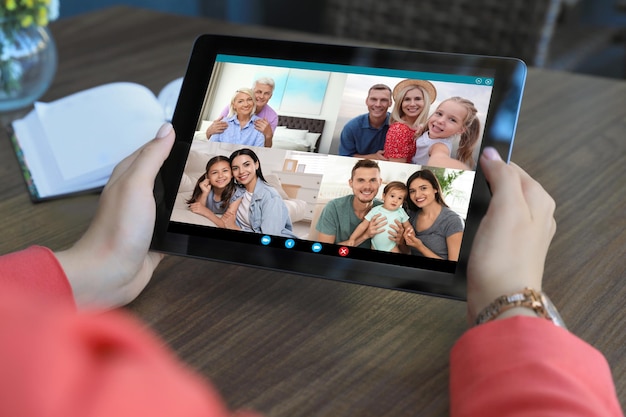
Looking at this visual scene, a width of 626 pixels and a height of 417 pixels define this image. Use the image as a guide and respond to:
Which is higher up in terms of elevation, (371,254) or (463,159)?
(463,159)

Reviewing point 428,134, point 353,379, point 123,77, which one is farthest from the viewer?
point 123,77

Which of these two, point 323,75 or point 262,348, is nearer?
point 262,348

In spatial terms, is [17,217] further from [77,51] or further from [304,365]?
[77,51]

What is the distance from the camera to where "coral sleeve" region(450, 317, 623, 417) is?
0.52 metres

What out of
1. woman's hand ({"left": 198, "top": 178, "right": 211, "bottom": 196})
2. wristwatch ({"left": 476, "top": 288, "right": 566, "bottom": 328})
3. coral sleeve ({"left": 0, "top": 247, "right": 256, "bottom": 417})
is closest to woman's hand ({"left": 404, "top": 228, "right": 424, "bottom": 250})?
wristwatch ({"left": 476, "top": 288, "right": 566, "bottom": 328})

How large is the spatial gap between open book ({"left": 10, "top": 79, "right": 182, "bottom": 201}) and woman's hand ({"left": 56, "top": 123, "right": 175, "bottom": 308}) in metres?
0.20

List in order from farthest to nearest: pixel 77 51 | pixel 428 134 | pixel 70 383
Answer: pixel 77 51 → pixel 428 134 → pixel 70 383

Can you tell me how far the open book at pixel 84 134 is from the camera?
990 millimetres

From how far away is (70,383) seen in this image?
0.25 meters

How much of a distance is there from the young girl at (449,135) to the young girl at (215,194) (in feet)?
0.68

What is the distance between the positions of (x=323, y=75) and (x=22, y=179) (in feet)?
1.66

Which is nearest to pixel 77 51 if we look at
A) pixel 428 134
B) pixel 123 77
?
pixel 123 77

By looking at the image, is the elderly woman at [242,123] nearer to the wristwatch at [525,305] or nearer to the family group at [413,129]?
the family group at [413,129]

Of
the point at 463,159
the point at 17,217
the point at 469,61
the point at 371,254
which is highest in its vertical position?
the point at 469,61
